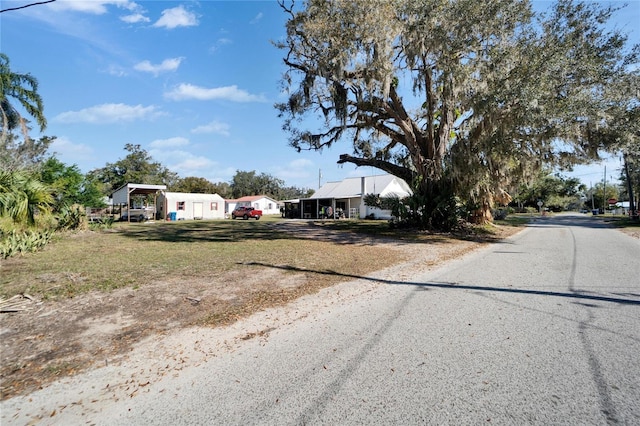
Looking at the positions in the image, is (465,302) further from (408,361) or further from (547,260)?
(547,260)

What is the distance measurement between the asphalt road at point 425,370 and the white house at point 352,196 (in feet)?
98.2

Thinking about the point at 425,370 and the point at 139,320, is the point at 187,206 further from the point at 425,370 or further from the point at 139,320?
the point at 425,370

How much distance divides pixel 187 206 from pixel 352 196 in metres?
18.1

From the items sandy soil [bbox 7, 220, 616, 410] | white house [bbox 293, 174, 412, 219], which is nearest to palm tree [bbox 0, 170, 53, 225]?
sandy soil [bbox 7, 220, 616, 410]

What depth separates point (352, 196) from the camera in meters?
36.7

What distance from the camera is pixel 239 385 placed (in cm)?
283

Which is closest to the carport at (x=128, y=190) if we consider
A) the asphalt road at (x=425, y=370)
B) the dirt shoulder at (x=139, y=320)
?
the dirt shoulder at (x=139, y=320)

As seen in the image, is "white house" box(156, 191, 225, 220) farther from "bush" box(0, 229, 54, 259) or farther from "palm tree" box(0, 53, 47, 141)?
"bush" box(0, 229, 54, 259)

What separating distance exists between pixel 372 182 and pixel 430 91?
22.4 metres

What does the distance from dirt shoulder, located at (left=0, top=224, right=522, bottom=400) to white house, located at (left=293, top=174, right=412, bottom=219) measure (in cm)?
2865

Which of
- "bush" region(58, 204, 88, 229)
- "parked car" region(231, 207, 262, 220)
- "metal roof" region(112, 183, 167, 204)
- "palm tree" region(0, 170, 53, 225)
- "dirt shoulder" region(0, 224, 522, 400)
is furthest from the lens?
"parked car" region(231, 207, 262, 220)

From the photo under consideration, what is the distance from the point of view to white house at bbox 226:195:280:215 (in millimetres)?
57875

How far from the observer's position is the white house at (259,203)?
57875 mm

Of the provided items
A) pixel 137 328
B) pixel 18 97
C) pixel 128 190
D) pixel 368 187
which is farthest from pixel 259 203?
pixel 137 328
